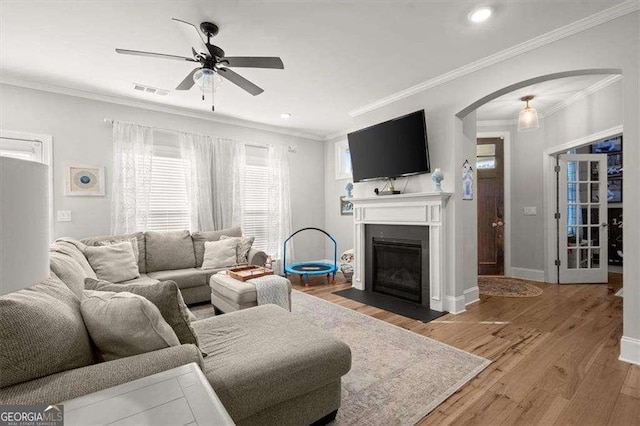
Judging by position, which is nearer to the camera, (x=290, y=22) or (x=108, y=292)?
(x=108, y=292)

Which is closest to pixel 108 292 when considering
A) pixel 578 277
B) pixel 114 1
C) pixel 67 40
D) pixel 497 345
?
pixel 114 1

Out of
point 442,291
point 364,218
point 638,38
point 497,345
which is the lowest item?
point 497,345

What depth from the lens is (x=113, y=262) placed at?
328 centimetres

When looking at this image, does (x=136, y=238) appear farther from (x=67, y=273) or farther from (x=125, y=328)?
(x=125, y=328)

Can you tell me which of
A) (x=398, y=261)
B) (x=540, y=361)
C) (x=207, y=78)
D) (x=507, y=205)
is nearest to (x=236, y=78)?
(x=207, y=78)

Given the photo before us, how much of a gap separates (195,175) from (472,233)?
3963 millimetres

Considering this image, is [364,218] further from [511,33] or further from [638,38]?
[638,38]

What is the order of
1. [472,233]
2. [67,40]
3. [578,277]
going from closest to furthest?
[67,40], [472,233], [578,277]

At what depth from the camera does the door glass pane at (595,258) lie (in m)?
4.54

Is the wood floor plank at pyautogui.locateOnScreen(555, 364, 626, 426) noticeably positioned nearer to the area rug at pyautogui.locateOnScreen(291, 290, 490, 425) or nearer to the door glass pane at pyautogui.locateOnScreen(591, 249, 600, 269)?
the area rug at pyautogui.locateOnScreen(291, 290, 490, 425)

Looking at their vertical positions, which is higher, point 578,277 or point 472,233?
point 472,233

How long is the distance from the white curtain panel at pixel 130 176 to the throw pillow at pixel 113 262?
2.07 feet

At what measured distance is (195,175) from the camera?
4539 millimetres

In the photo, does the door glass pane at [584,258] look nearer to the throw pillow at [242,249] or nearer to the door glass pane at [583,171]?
the door glass pane at [583,171]
